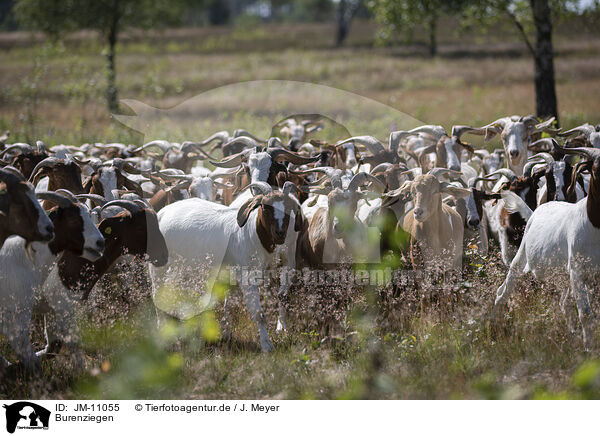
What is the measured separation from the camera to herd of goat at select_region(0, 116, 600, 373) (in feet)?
20.3

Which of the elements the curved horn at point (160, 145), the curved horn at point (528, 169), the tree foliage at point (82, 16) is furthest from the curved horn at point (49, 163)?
the tree foliage at point (82, 16)

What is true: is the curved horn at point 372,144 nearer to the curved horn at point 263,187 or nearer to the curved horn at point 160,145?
the curved horn at point 160,145

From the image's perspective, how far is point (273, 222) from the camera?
6.92 metres

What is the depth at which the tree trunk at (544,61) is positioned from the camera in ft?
55.4

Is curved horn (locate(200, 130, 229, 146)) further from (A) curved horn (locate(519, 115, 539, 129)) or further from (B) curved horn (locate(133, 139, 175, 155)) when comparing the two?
(A) curved horn (locate(519, 115, 539, 129))

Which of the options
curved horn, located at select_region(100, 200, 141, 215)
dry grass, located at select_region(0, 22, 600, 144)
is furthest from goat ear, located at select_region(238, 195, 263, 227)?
dry grass, located at select_region(0, 22, 600, 144)

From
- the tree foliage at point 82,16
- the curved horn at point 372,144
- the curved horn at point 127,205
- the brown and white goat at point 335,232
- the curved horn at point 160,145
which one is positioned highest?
the tree foliage at point 82,16

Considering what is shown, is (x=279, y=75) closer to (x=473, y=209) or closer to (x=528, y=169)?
(x=528, y=169)

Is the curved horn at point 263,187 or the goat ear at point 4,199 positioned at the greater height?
the goat ear at point 4,199

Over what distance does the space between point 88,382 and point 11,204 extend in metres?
1.64

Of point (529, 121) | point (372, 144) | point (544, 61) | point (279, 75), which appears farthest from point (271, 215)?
point (279, 75)
